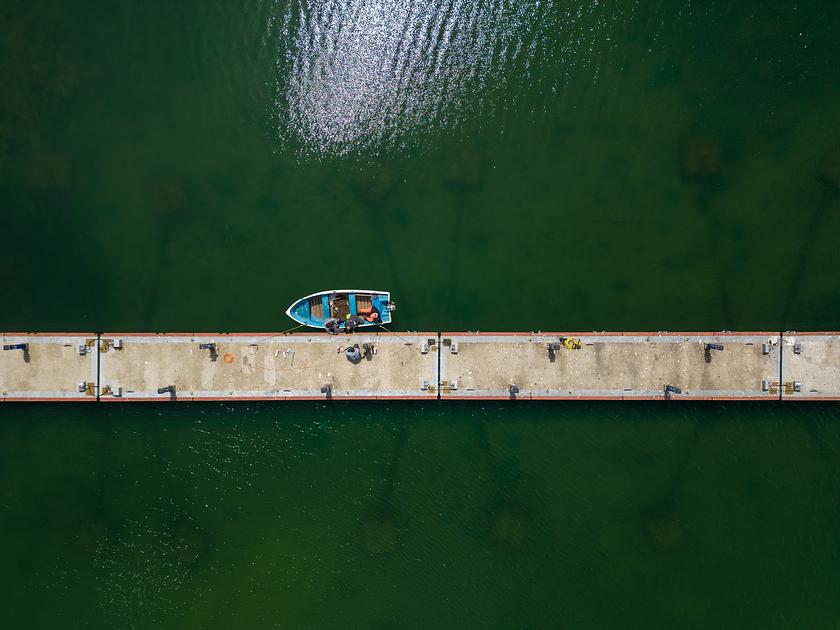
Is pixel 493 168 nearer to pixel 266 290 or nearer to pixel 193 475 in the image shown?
pixel 266 290

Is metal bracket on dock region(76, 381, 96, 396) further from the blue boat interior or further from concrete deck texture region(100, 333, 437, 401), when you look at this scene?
the blue boat interior

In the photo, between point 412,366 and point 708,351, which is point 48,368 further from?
point 708,351

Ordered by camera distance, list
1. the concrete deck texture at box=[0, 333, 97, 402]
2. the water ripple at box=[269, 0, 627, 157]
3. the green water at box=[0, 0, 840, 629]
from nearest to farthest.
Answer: the concrete deck texture at box=[0, 333, 97, 402] < the green water at box=[0, 0, 840, 629] < the water ripple at box=[269, 0, 627, 157]

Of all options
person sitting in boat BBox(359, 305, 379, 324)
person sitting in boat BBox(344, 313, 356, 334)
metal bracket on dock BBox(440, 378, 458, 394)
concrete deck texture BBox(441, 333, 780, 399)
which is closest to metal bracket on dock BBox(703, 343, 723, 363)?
concrete deck texture BBox(441, 333, 780, 399)

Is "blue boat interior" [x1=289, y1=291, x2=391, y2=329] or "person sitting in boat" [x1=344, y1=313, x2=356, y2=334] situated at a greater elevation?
"blue boat interior" [x1=289, y1=291, x2=391, y2=329]

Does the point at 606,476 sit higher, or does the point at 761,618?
the point at 606,476

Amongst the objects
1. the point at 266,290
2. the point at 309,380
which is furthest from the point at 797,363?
the point at 266,290

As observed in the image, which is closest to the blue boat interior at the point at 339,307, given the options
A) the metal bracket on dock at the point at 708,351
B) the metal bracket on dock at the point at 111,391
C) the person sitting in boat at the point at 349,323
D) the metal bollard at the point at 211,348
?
the person sitting in boat at the point at 349,323

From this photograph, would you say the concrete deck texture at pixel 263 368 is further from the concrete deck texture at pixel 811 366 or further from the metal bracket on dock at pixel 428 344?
the concrete deck texture at pixel 811 366
